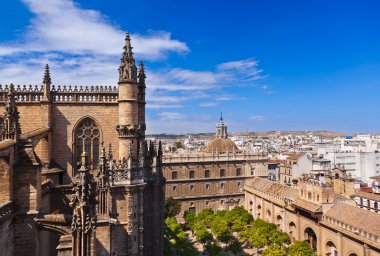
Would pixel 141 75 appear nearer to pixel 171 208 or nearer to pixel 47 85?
pixel 47 85

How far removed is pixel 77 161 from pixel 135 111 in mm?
4885

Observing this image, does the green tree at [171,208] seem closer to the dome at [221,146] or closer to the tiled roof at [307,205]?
the tiled roof at [307,205]

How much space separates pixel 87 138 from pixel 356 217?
23613mm

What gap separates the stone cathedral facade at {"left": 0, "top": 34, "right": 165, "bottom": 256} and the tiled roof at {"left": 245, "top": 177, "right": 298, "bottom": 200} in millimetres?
25043

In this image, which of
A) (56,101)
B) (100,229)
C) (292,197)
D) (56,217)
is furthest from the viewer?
(292,197)

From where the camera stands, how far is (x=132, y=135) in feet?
58.9

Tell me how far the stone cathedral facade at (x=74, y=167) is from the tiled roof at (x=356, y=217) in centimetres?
1740

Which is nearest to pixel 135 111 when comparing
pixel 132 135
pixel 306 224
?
pixel 132 135

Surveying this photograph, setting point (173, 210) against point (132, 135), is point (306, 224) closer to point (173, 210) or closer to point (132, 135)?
point (173, 210)

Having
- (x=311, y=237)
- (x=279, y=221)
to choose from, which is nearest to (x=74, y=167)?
(x=311, y=237)

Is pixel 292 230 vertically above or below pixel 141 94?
below

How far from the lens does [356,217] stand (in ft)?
94.5

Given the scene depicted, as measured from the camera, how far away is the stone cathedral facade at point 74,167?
11.1m

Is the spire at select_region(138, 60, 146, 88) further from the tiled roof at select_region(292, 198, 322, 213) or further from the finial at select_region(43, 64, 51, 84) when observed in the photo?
the tiled roof at select_region(292, 198, 322, 213)
